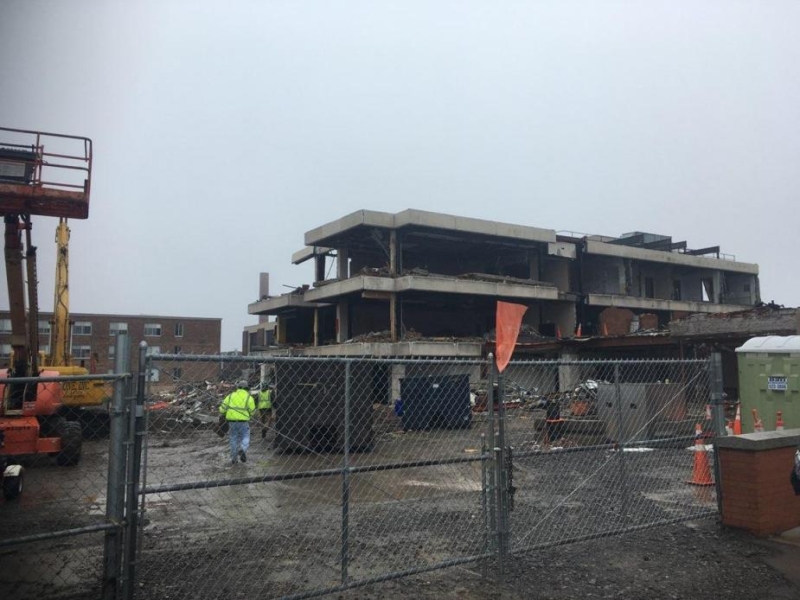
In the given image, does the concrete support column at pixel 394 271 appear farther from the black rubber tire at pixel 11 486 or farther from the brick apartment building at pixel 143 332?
the brick apartment building at pixel 143 332

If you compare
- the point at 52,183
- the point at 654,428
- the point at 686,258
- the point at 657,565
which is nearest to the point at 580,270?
the point at 686,258

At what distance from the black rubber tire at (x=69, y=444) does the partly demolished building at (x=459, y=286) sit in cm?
1928

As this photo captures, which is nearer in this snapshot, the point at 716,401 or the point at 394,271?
the point at 716,401

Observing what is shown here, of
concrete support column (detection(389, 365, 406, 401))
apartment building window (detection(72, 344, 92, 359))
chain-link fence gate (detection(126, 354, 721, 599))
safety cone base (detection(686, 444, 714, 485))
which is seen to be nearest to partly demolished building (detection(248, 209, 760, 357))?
concrete support column (detection(389, 365, 406, 401))

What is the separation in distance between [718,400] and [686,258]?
43709 millimetres

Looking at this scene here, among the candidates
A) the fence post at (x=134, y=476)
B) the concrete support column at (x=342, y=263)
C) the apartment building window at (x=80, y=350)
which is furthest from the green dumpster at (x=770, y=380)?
the apartment building window at (x=80, y=350)

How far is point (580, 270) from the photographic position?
41.9 metres

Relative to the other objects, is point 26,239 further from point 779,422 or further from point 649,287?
point 649,287

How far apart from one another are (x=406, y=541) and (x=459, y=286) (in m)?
27.6

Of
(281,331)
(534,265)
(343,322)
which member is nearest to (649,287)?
(534,265)

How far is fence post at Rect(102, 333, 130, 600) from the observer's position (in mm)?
3844

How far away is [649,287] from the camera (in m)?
47.8

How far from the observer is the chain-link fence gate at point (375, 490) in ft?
17.5

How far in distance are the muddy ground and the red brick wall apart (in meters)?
0.24
